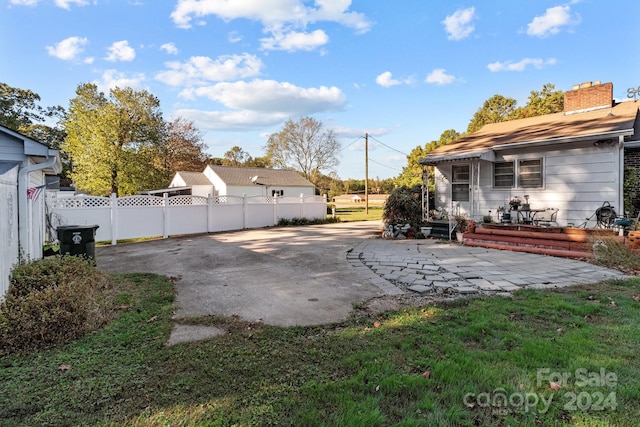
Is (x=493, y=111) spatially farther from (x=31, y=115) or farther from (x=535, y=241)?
(x=31, y=115)

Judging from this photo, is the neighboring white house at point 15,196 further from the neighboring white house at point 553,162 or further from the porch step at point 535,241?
the neighboring white house at point 553,162

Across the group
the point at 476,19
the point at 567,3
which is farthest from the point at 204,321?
the point at 567,3

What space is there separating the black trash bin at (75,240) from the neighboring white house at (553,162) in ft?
32.0

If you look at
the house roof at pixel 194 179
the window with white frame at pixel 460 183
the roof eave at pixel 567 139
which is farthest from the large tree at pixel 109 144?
the roof eave at pixel 567 139

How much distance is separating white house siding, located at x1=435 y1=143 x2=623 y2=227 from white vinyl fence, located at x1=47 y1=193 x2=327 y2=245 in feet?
30.4

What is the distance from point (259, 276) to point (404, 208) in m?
7.15

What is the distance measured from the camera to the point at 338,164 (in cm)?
4225

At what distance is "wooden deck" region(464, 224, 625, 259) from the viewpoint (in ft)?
23.6

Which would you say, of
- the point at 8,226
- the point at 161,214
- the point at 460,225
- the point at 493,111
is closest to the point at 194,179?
the point at 161,214

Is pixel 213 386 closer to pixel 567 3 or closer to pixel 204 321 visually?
pixel 204 321

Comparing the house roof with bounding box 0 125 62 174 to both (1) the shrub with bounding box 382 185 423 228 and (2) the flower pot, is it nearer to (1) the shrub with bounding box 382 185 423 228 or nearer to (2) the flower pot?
(1) the shrub with bounding box 382 185 423 228

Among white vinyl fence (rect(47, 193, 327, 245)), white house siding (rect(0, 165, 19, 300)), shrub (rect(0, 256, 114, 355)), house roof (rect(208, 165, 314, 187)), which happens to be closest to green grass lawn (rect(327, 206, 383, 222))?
white vinyl fence (rect(47, 193, 327, 245))

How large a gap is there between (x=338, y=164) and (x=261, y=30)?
30.8 meters

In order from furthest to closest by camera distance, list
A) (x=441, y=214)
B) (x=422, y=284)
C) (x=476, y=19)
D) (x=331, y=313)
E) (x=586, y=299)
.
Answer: (x=441, y=214), (x=476, y=19), (x=422, y=284), (x=586, y=299), (x=331, y=313)
